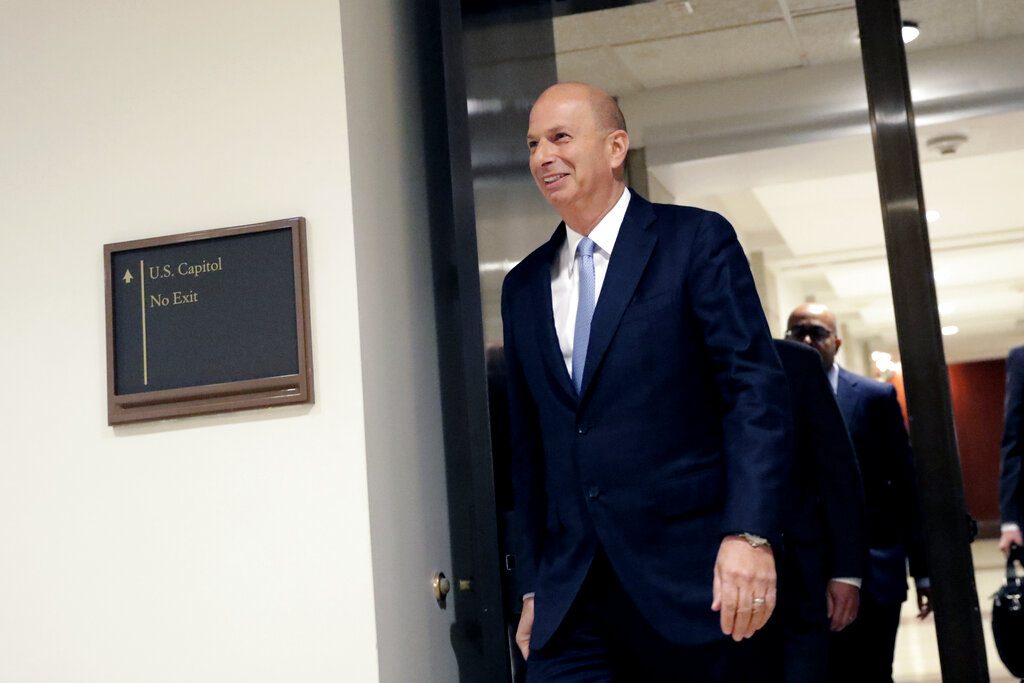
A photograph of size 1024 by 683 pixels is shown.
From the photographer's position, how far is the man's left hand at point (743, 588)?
2.26m

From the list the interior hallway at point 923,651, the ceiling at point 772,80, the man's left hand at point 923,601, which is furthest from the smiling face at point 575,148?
the man's left hand at point 923,601

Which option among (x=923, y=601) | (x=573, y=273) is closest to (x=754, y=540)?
(x=573, y=273)

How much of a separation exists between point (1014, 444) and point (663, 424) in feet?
7.22

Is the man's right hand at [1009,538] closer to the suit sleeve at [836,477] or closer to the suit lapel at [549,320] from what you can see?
the suit sleeve at [836,477]

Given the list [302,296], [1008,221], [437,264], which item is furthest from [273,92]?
[1008,221]

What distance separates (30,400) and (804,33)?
13.3ft

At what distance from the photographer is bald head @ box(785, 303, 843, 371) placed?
188 inches

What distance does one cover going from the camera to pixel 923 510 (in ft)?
8.87

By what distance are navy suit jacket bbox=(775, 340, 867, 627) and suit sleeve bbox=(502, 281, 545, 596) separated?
4.05ft

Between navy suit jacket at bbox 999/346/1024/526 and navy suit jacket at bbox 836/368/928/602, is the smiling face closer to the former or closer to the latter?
navy suit jacket at bbox 999/346/1024/526

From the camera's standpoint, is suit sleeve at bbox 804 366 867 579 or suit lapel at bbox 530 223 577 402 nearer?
suit lapel at bbox 530 223 577 402

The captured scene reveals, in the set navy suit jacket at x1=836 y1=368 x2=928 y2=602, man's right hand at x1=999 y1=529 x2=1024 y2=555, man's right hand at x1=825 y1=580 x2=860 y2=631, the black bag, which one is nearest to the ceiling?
navy suit jacket at x1=836 y1=368 x2=928 y2=602

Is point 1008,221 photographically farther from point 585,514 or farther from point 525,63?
point 585,514

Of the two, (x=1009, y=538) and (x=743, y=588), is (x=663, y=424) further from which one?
(x=1009, y=538)
